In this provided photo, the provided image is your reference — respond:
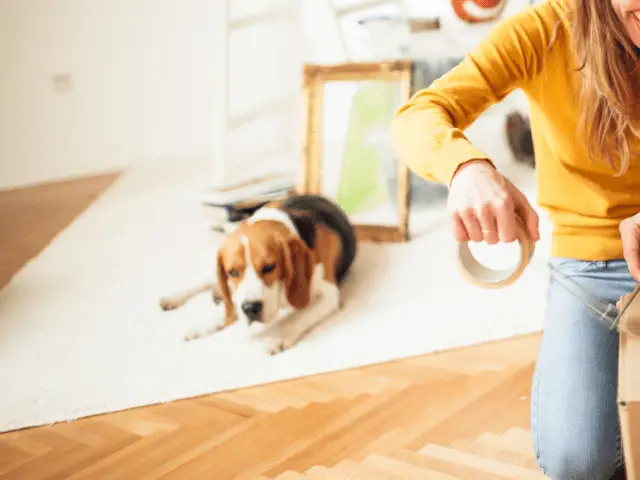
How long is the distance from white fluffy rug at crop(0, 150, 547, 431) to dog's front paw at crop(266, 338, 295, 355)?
2 centimetres

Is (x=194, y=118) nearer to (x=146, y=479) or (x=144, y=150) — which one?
(x=144, y=150)

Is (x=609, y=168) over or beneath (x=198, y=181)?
over

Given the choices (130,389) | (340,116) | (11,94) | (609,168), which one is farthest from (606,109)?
(11,94)

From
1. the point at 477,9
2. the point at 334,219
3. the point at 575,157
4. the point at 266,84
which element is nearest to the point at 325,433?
the point at 575,157

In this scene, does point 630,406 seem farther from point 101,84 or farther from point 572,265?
point 101,84

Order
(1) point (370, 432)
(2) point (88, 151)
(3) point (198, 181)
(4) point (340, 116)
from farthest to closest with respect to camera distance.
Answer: (2) point (88, 151) → (3) point (198, 181) → (4) point (340, 116) → (1) point (370, 432)

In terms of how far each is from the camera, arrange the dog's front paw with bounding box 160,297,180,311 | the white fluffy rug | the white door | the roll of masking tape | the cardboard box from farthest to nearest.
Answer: the white door → the dog's front paw with bounding box 160,297,180,311 → the white fluffy rug → the roll of masking tape → the cardboard box

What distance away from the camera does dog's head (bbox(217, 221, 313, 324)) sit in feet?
5.89

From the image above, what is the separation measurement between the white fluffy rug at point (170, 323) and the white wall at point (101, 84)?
1.38 metres

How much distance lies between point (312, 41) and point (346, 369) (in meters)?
2.45

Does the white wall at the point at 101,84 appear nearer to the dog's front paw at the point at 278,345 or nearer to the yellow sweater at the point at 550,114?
the dog's front paw at the point at 278,345

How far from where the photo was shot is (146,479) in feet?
4.13

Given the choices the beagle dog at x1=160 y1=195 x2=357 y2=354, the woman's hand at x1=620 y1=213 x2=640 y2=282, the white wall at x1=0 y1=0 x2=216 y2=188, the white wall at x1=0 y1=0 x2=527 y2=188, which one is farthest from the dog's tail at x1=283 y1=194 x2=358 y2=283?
the white wall at x1=0 y1=0 x2=216 y2=188

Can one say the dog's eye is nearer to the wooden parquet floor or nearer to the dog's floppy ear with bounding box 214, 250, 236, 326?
the dog's floppy ear with bounding box 214, 250, 236, 326
